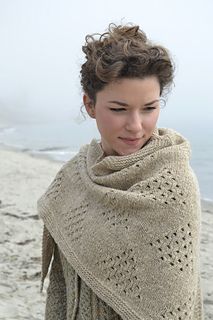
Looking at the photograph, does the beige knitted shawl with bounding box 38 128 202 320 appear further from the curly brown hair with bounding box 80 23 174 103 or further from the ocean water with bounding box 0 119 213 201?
the ocean water with bounding box 0 119 213 201

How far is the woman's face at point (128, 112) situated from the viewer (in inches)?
69.5

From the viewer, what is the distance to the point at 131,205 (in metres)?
1.73

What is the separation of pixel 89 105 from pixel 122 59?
27cm

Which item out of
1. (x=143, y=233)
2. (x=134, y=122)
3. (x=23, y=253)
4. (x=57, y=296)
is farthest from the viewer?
(x=23, y=253)

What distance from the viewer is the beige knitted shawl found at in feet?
5.42

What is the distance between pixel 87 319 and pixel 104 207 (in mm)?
429

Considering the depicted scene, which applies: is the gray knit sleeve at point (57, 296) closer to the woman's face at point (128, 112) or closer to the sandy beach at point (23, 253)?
the woman's face at point (128, 112)

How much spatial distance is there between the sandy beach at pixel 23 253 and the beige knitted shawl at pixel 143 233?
246cm

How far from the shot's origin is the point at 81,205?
1966 millimetres

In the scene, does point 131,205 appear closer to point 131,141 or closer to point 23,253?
point 131,141

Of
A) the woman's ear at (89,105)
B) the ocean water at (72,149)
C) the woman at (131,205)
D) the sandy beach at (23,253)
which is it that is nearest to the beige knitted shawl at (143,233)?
the woman at (131,205)

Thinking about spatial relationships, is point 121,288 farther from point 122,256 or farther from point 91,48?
point 91,48

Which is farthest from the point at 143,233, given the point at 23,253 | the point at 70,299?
the point at 23,253

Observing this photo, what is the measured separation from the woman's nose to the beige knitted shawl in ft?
0.24
